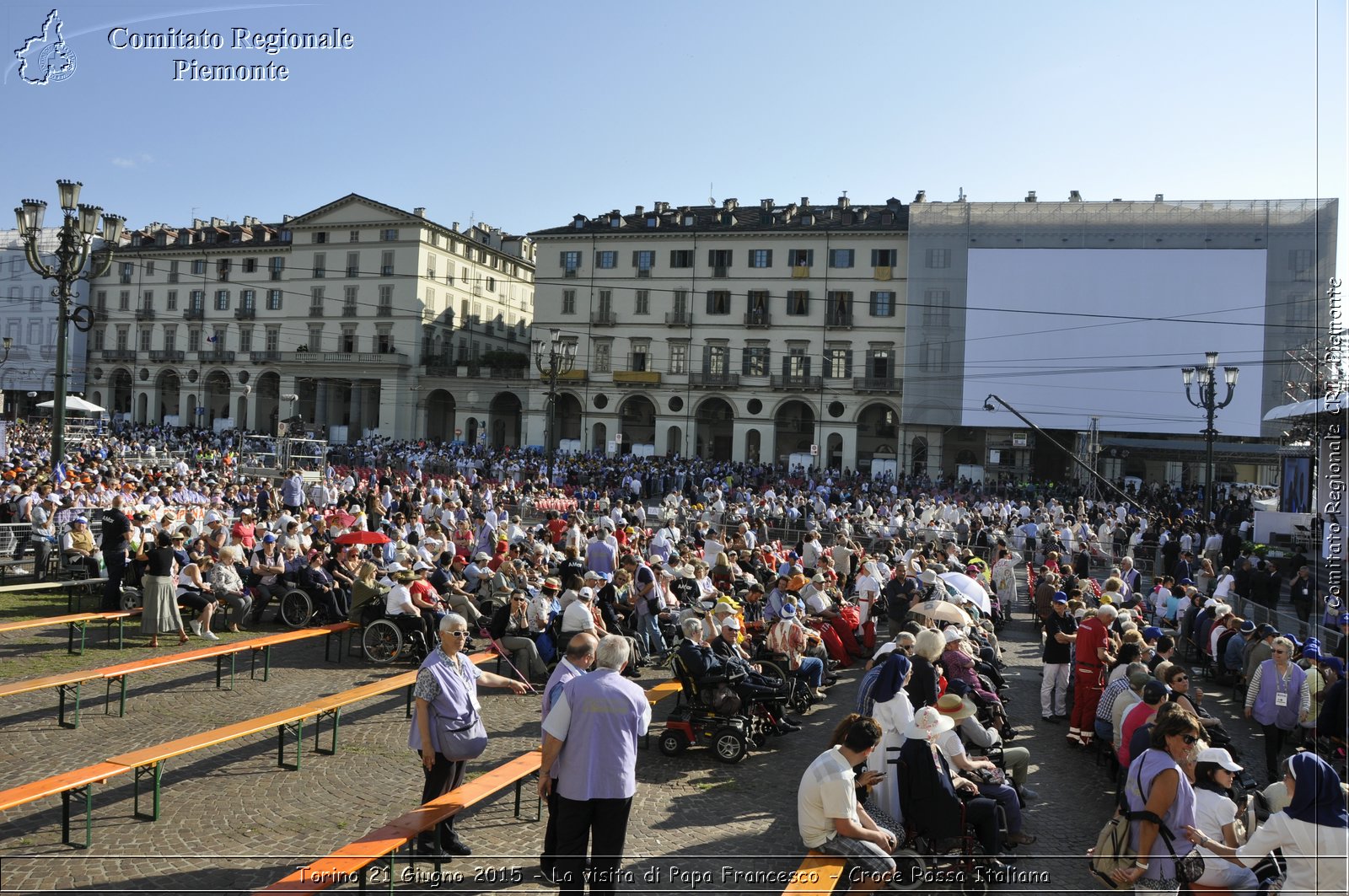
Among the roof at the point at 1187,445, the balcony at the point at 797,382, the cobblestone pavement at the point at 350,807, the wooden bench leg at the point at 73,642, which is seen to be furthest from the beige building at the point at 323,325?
the cobblestone pavement at the point at 350,807

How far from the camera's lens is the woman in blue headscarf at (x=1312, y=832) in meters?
4.76

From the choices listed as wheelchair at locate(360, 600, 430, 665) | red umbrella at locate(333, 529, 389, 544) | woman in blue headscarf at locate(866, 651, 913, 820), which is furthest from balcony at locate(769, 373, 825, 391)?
woman in blue headscarf at locate(866, 651, 913, 820)

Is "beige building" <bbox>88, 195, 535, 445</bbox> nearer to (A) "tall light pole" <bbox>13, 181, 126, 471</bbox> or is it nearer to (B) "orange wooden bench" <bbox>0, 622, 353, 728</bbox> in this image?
(A) "tall light pole" <bbox>13, 181, 126, 471</bbox>

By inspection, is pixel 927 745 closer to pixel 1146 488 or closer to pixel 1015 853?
pixel 1015 853

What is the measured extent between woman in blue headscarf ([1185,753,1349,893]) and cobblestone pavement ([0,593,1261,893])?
1.67 m

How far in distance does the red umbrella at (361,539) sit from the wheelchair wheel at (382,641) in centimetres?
262

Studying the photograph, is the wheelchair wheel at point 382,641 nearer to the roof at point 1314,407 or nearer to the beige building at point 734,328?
the roof at point 1314,407

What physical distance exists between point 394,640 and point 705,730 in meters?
4.81

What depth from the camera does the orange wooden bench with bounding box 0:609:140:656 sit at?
10.2 meters

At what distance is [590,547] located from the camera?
15797 millimetres

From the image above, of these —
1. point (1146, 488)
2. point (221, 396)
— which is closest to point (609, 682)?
point (1146, 488)

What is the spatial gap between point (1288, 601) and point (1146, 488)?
91.3 ft

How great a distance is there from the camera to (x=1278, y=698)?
9.09 meters

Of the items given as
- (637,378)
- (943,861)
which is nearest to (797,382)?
(637,378)
